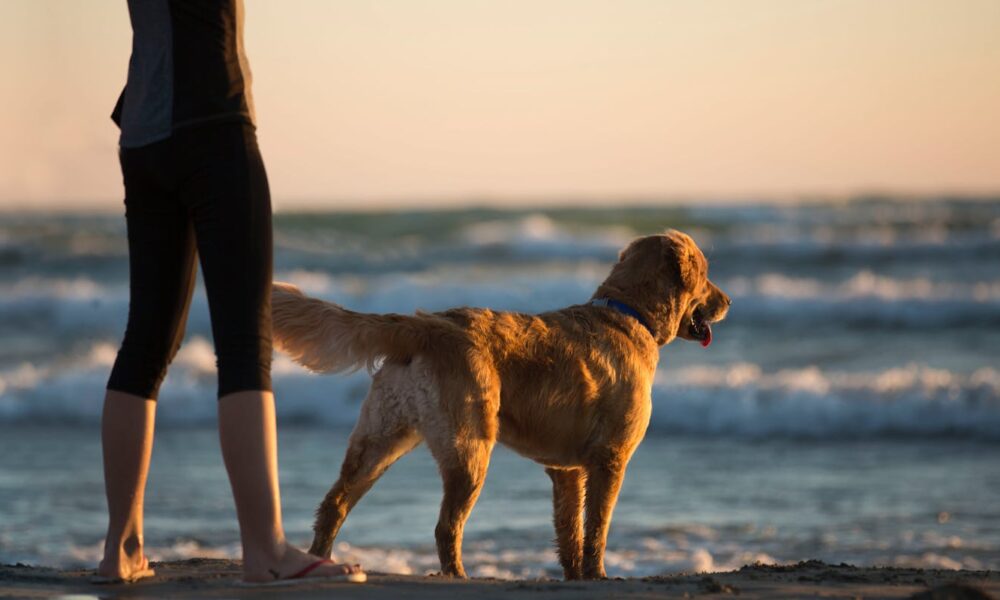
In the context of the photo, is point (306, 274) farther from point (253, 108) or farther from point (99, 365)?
point (253, 108)

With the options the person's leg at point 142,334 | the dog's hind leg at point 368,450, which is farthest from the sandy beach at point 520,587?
the dog's hind leg at point 368,450

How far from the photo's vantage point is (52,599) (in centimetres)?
366

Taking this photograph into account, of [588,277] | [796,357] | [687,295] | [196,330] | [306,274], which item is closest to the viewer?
[687,295]

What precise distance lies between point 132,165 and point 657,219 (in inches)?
1133

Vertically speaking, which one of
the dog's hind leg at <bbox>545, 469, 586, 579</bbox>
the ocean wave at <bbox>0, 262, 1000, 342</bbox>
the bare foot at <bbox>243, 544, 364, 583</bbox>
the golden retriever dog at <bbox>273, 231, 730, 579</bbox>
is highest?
the ocean wave at <bbox>0, 262, 1000, 342</bbox>

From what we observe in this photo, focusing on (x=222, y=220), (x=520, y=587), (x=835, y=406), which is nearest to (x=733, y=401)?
(x=835, y=406)

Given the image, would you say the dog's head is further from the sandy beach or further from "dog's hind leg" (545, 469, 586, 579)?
the sandy beach

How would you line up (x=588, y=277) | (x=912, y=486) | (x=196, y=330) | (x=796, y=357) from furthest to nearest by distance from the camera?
(x=588, y=277)
(x=196, y=330)
(x=796, y=357)
(x=912, y=486)

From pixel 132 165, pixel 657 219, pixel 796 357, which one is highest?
pixel 657 219

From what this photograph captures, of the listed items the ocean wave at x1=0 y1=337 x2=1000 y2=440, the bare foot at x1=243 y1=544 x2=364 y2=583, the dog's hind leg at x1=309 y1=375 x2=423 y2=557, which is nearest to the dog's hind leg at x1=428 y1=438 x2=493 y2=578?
the dog's hind leg at x1=309 y1=375 x2=423 y2=557

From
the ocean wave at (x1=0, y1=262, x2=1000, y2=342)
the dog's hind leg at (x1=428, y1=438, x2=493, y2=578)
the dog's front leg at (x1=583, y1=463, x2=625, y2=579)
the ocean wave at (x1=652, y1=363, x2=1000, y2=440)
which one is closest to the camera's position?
the dog's hind leg at (x1=428, y1=438, x2=493, y2=578)

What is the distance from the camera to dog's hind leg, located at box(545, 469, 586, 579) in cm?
509

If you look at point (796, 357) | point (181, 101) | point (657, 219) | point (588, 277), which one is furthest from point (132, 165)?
point (657, 219)

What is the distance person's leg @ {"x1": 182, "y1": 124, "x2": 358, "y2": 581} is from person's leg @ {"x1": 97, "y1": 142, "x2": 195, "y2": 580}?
19 cm
